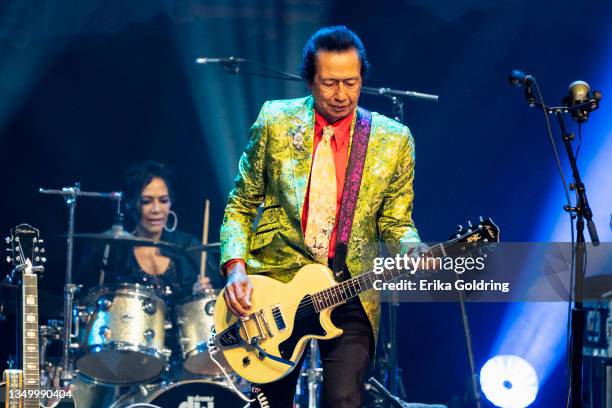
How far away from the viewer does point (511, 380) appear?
711 cm

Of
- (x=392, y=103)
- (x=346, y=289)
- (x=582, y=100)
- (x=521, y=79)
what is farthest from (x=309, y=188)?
(x=392, y=103)

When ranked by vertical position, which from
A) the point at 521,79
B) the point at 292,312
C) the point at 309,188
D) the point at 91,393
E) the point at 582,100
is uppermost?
the point at 521,79

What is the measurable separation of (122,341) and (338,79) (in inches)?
146

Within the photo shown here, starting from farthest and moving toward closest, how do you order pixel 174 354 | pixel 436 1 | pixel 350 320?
pixel 436 1, pixel 174 354, pixel 350 320

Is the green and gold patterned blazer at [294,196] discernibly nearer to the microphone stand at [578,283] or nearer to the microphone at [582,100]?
the microphone stand at [578,283]

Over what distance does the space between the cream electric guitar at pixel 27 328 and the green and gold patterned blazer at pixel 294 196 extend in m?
1.72

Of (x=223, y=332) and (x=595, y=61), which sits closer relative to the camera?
(x=223, y=332)

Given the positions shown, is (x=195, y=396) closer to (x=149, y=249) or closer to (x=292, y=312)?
(x=149, y=249)

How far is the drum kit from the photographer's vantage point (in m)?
6.93

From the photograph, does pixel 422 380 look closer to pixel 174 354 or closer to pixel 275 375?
pixel 174 354

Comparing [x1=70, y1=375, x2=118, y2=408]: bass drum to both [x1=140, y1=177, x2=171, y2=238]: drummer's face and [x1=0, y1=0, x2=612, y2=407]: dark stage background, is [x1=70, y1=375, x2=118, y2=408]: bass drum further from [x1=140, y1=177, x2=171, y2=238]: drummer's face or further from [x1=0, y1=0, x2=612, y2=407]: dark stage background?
[x1=140, y1=177, x2=171, y2=238]: drummer's face

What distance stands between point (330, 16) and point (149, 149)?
2.02 metres

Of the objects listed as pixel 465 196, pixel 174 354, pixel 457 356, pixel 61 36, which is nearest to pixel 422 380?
pixel 457 356

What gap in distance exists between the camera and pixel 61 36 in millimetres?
7977
